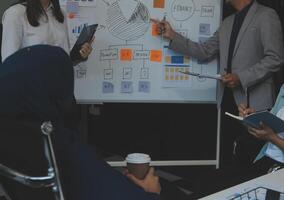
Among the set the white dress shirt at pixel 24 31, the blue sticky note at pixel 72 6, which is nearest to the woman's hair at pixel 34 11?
the white dress shirt at pixel 24 31

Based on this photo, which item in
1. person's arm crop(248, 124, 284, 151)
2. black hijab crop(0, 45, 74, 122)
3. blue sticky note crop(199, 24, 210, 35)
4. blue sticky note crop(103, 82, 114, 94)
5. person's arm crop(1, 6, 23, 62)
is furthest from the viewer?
blue sticky note crop(199, 24, 210, 35)

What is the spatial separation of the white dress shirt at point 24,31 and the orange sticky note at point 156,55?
730 millimetres

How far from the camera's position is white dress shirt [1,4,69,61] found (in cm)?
284

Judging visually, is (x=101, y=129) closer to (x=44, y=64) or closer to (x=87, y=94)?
(x=87, y=94)

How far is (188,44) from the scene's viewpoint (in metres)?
3.54

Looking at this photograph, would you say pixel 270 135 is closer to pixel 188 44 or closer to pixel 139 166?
pixel 139 166

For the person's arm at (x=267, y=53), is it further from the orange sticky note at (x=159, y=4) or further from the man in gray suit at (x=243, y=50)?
the orange sticky note at (x=159, y=4)

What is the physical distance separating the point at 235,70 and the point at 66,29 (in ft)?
3.90

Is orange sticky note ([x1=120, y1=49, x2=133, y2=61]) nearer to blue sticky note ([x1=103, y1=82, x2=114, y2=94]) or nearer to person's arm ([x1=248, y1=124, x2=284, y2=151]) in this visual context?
blue sticky note ([x1=103, y1=82, x2=114, y2=94])

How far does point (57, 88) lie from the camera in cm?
123

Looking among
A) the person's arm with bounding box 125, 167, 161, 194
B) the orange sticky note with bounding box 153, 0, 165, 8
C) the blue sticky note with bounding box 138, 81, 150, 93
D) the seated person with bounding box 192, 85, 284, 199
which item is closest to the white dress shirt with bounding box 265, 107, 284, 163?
the seated person with bounding box 192, 85, 284, 199

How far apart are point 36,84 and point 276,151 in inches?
61.4

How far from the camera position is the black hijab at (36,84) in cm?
118

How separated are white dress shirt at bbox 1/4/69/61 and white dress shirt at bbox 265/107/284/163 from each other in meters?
1.37
